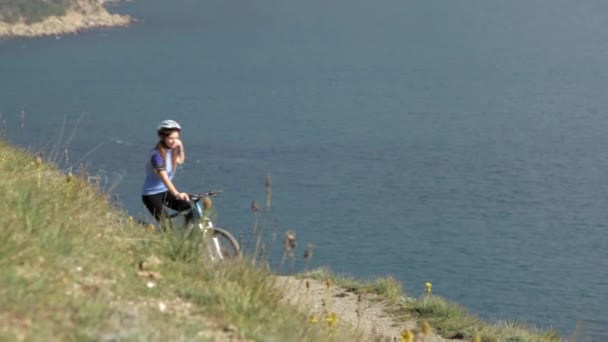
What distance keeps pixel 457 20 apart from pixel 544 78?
39.1m

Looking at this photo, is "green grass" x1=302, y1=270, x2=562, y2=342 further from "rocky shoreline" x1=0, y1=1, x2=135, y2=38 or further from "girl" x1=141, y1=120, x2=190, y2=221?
"rocky shoreline" x1=0, y1=1, x2=135, y2=38

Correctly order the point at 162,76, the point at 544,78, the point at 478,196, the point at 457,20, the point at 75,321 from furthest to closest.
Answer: the point at 457,20
the point at 162,76
the point at 544,78
the point at 478,196
the point at 75,321

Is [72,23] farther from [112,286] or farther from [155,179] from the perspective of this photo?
[112,286]

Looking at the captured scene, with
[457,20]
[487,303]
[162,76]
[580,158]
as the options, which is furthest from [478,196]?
[457,20]

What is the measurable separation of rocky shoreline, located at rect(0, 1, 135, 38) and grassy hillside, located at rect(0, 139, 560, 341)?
5022 inches

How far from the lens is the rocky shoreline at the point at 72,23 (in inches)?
5172

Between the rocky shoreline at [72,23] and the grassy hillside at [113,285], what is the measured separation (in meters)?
128

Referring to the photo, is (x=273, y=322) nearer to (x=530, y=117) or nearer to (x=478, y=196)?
(x=478, y=196)

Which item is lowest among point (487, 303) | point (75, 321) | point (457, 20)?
point (487, 303)

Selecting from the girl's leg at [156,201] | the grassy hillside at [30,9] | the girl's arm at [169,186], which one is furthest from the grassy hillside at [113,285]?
the grassy hillside at [30,9]

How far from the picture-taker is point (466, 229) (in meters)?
44.8

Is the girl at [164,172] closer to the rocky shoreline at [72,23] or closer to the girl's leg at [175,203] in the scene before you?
the girl's leg at [175,203]

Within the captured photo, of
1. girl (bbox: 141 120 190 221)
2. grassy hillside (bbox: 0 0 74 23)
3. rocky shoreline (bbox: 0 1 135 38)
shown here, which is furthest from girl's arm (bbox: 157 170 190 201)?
grassy hillside (bbox: 0 0 74 23)

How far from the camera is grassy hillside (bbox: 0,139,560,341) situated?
5.23 meters
